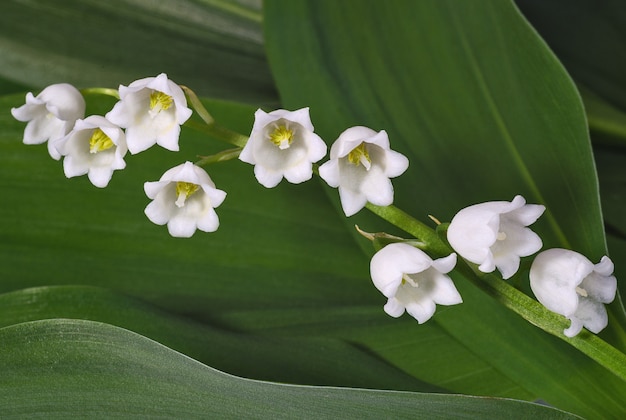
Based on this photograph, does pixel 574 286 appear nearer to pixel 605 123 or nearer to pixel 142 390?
pixel 142 390

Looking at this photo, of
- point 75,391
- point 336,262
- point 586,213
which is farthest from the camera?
point 336,262

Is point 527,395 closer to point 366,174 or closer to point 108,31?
point 366,174

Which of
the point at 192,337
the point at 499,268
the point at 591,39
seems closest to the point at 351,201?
the point at 499,268

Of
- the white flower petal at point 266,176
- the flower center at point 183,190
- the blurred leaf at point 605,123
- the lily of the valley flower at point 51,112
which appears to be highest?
the blurred leaf at point 605,123

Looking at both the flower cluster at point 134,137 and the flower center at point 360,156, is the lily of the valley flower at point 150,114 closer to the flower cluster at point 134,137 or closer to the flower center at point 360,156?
the flower cluster at point 134,137

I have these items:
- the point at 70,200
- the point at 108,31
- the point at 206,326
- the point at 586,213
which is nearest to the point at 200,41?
the point at 108,31

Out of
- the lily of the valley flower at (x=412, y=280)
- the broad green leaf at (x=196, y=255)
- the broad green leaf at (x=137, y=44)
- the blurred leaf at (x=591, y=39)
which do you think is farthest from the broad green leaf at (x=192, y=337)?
the blurred leaf at (x=591, y=39)
